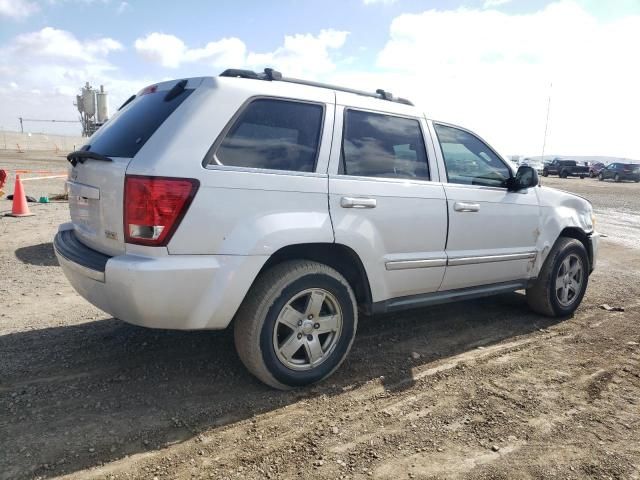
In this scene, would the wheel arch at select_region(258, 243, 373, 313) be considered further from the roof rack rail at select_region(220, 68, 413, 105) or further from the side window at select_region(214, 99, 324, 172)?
the roof rack rail at select_region(220, 68, 413, 105)

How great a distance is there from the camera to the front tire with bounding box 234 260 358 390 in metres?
2.96

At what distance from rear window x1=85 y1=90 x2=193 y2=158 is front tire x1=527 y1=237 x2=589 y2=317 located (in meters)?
3.77

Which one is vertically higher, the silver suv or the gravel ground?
the silver suv

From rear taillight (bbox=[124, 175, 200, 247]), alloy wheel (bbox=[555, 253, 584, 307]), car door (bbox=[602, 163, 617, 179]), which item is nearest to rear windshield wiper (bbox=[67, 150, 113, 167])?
rear taillight (bbox=[124, 175, 200, 247])

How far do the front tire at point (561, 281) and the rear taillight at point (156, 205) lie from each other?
11.9ft

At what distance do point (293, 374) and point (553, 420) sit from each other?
1651 millimetres

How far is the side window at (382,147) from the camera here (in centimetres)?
338

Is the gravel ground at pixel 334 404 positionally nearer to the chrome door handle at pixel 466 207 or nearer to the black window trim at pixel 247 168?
the chrome door handle at pixel 466 207

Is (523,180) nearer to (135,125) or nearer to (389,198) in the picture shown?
(389,198)

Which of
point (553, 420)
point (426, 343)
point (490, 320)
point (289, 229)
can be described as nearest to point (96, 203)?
point (289, 229)

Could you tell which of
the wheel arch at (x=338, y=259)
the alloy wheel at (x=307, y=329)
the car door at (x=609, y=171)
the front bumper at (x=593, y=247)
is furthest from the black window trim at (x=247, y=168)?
the car door at (x=609, y=171)

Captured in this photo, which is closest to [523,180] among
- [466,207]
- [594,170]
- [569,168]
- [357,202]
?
[466,207]

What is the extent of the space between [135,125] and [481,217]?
2.78 m

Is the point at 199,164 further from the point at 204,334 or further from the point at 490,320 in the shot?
the point at 490,320
